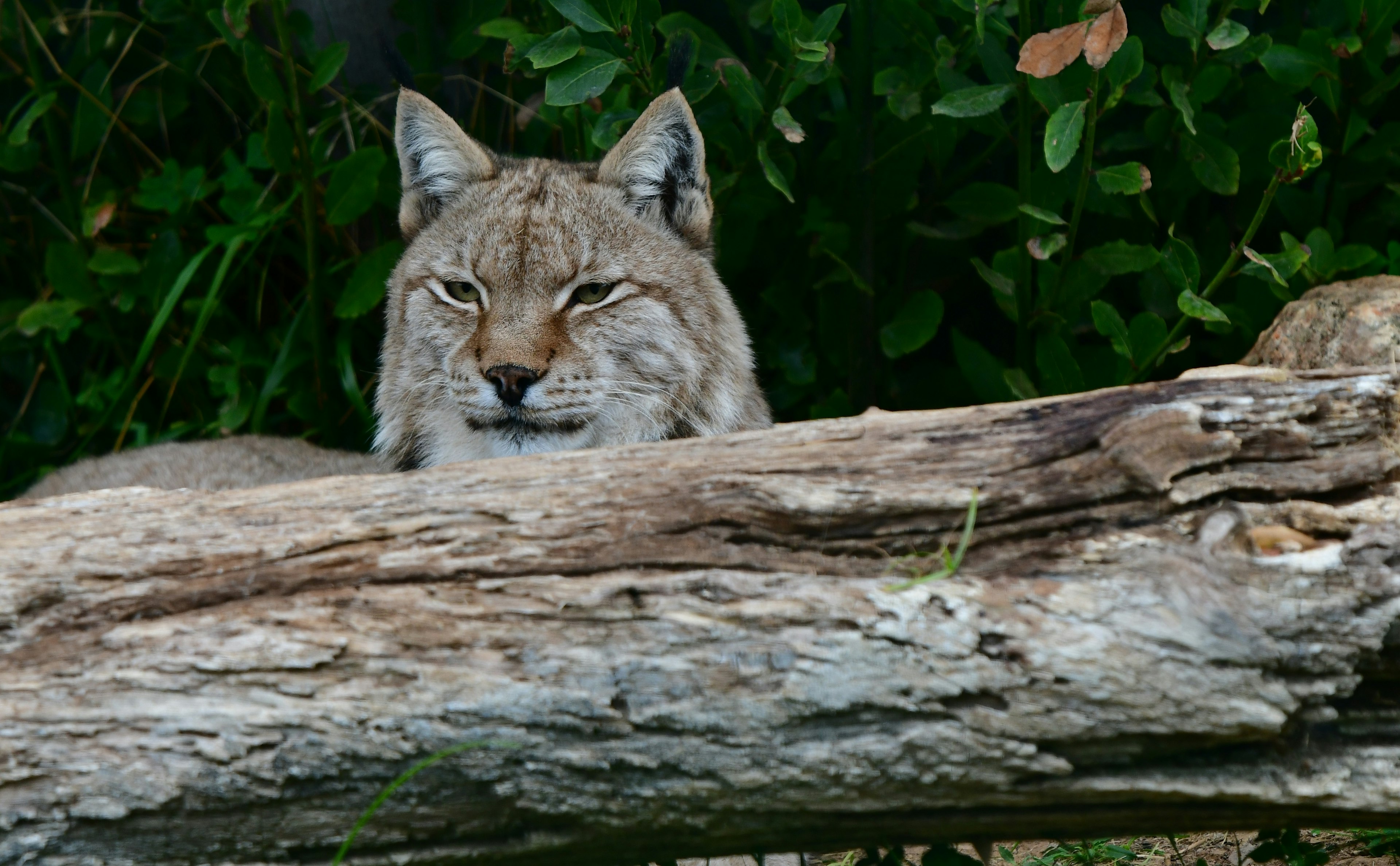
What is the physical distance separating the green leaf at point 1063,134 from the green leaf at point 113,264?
380 centimetres

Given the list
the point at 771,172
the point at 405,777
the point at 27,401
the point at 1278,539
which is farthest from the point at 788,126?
the point at 27,401

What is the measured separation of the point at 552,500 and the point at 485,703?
421 millimetres

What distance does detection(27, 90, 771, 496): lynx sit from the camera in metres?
3.31

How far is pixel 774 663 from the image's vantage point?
211 cm

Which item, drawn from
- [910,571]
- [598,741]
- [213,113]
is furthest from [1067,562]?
[213,113]

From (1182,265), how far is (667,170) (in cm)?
160

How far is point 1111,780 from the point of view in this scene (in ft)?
6.89

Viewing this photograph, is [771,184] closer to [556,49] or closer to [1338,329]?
[556,49]

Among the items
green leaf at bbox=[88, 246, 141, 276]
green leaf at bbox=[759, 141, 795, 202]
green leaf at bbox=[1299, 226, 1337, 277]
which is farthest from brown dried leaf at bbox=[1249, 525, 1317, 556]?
green leaf at bbox=[88, 246, 141, 276]

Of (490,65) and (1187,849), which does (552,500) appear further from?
(490,65)

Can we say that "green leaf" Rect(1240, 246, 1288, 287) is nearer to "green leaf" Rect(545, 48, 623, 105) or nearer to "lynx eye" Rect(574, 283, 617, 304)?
"lynx eye" Rect(574, 283, 617, 304)

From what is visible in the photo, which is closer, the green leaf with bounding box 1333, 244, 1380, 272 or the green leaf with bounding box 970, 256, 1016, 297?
the green leaf with bounding box 1333, 244, 1380, 272

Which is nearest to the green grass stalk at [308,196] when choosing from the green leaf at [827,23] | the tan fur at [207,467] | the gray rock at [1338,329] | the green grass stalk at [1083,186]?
the tan fur at [207,467]

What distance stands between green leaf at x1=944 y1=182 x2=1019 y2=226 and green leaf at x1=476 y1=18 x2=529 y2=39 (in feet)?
5.42
